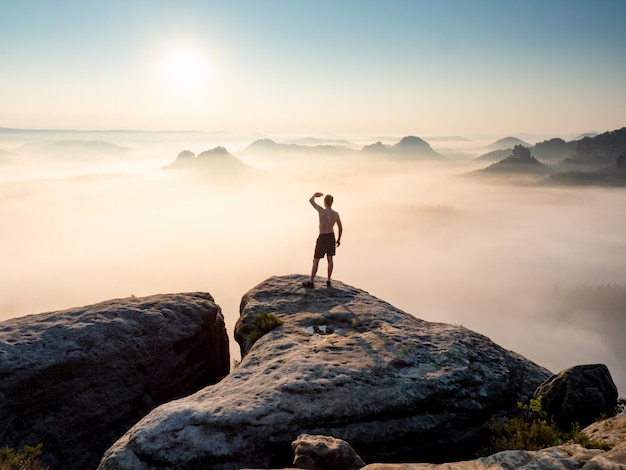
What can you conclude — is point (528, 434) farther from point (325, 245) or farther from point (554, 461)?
point (325, 245)

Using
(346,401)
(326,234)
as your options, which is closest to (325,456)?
(346,401)

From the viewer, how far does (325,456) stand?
7.12 meters

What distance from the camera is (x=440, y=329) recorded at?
13.6 meters

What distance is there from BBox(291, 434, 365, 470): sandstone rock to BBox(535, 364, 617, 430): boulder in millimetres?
5818

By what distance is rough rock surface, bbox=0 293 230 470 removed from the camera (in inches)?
452

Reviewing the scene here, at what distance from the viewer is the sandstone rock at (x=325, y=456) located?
709 cm

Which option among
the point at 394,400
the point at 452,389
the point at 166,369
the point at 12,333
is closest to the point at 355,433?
the point at 394,400

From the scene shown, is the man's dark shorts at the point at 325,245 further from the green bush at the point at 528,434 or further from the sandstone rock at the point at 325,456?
the sandstone rock at the point at 325,456

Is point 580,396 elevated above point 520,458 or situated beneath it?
situated beneath

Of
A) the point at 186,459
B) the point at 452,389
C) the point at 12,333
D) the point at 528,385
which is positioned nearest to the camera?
the point at 186,459

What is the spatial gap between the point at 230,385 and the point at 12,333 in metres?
7.76

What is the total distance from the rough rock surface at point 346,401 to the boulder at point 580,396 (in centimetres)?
111

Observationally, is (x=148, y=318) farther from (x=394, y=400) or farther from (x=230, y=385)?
(x=394, y=400)

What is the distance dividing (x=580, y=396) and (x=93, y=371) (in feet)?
45.6
